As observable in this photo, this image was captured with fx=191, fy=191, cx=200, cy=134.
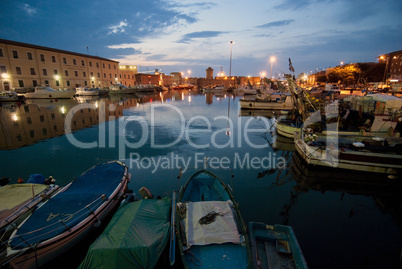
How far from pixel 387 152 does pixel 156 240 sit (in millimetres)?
15178

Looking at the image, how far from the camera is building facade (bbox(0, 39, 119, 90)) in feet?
165

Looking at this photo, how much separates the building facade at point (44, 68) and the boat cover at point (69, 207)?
6303cm

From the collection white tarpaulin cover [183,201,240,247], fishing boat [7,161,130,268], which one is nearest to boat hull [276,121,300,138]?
white tarpaulin cover [183,201,240,247]

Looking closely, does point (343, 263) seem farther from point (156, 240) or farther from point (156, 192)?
point (156, 192)

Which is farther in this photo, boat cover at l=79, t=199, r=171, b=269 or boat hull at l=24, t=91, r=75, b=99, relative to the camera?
boat hull at l=24, t=91, r=75, b=99

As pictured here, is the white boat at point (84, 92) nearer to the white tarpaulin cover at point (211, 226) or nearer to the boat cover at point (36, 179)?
the boat cover at point (36, 179)

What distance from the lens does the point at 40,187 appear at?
9305 millimetres

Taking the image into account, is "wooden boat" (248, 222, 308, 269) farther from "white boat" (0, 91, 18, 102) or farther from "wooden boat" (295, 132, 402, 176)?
"white boat" (0, 91, 18, 102)

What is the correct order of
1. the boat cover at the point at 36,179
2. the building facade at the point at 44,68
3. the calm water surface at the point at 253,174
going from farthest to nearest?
the building facade at the point at 44,68 < the boat cover at the point at 36,179 < the calm water surface at the point at 253,174

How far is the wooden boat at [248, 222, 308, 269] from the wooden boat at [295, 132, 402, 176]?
360 inches

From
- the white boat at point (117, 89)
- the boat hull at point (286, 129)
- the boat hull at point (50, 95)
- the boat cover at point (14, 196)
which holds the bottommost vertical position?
the boat cover at point (14, 196)

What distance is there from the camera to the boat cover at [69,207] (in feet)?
21.2

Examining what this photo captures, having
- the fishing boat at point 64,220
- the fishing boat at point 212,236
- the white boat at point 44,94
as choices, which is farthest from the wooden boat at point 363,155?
the white boat at point 44,94

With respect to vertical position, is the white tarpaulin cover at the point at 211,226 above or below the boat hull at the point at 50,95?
below
